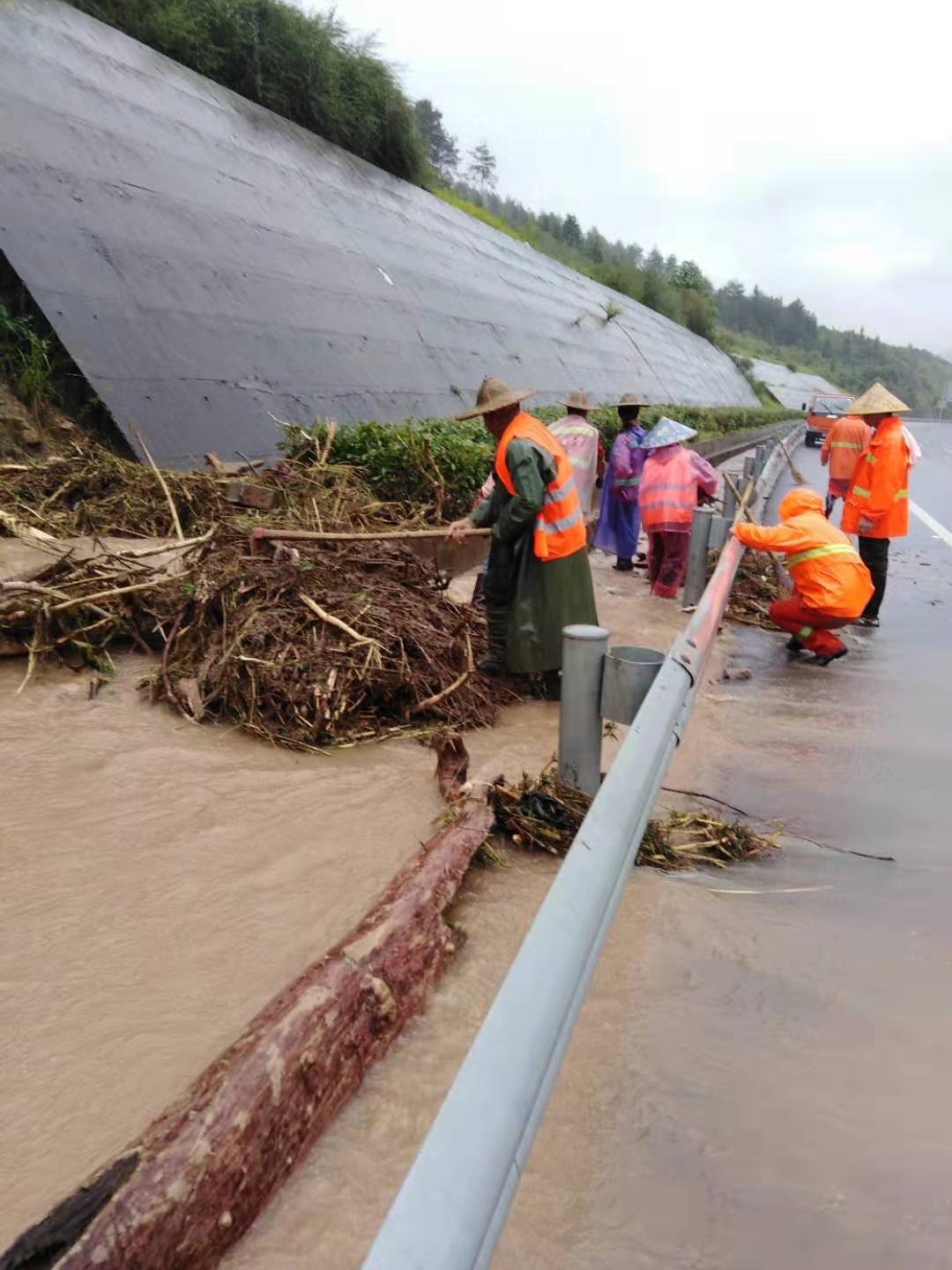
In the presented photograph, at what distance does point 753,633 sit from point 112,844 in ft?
18.0

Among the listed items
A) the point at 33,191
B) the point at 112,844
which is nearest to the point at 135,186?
the point at 33,191

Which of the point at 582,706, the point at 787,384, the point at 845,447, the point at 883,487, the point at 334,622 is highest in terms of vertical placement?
the point at 787,384

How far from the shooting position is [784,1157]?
2.09 metres

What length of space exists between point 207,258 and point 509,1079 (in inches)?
376

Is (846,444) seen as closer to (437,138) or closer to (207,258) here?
(207,258)

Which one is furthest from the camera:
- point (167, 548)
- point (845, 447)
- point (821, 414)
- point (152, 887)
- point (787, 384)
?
point (787, 384)

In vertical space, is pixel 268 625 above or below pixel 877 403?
below

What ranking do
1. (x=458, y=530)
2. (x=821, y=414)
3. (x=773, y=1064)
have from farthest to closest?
(x=821, y=414), (x=458, y=530), (x=773, y=1064)

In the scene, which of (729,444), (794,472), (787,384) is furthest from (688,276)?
(794,472)

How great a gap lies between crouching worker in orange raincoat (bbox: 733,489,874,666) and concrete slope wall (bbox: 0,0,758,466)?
14.5 ft

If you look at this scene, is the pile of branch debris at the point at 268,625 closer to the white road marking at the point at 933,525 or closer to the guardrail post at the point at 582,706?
the guardrail post at the point at 582,706

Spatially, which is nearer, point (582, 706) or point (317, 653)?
point (582, 706)

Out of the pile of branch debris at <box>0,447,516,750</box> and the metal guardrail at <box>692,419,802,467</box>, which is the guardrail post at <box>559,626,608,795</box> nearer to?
the pile of branch debris at <box>0,447,516,750</box>

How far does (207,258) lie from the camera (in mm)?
9172
